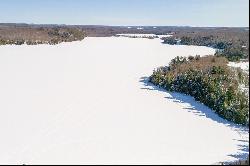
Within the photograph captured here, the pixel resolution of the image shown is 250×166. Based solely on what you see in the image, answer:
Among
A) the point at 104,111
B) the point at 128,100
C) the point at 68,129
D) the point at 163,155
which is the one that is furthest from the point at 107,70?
the point at 163,155

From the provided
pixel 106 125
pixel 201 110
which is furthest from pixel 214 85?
pixel 106 125

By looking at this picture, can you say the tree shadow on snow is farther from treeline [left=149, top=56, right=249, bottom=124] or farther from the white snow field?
treeline [left=149, top=56, right=249, bottom=124]

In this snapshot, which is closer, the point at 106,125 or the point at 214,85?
the point at 106,125

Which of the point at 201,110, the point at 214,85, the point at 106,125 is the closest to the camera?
the point at 106,125

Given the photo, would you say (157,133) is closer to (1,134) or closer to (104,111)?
(104,111)

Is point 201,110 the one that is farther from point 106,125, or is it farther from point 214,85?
point 106,125

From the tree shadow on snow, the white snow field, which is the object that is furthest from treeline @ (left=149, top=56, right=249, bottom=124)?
the white snow field
